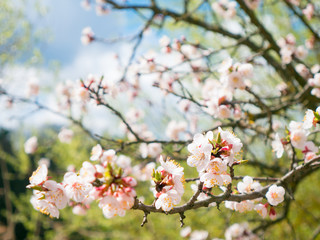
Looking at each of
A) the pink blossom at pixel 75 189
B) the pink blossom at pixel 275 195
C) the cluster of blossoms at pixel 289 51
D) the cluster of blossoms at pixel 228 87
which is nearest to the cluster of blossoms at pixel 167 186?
the pink blossom at pixel 75 189

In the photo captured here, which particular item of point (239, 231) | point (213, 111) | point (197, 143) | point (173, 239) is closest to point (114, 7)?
point (213, 111)

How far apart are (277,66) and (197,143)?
7.42ft

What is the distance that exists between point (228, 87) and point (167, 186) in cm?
118

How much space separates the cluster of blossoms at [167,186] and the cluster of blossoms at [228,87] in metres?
1.06

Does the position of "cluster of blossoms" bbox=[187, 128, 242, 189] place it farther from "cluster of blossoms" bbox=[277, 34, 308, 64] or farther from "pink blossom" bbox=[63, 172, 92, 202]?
"cluster of blossoms" bbox=[277, 34, 308, 64]

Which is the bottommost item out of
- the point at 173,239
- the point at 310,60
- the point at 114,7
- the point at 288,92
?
the point at 173,239

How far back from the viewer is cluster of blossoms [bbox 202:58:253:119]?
197 centimetres

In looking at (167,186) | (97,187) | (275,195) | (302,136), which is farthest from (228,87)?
(97,187)

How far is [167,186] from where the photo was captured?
3.76ft

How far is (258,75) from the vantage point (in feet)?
20.7

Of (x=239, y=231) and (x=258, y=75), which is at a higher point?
(x=258, y=75)

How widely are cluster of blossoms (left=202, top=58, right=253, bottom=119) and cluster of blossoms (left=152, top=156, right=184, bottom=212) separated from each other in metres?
1.06

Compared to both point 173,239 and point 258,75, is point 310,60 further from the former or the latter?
point 173,239

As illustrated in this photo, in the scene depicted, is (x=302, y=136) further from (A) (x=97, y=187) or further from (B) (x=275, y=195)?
(A) (x=97, y=187)
